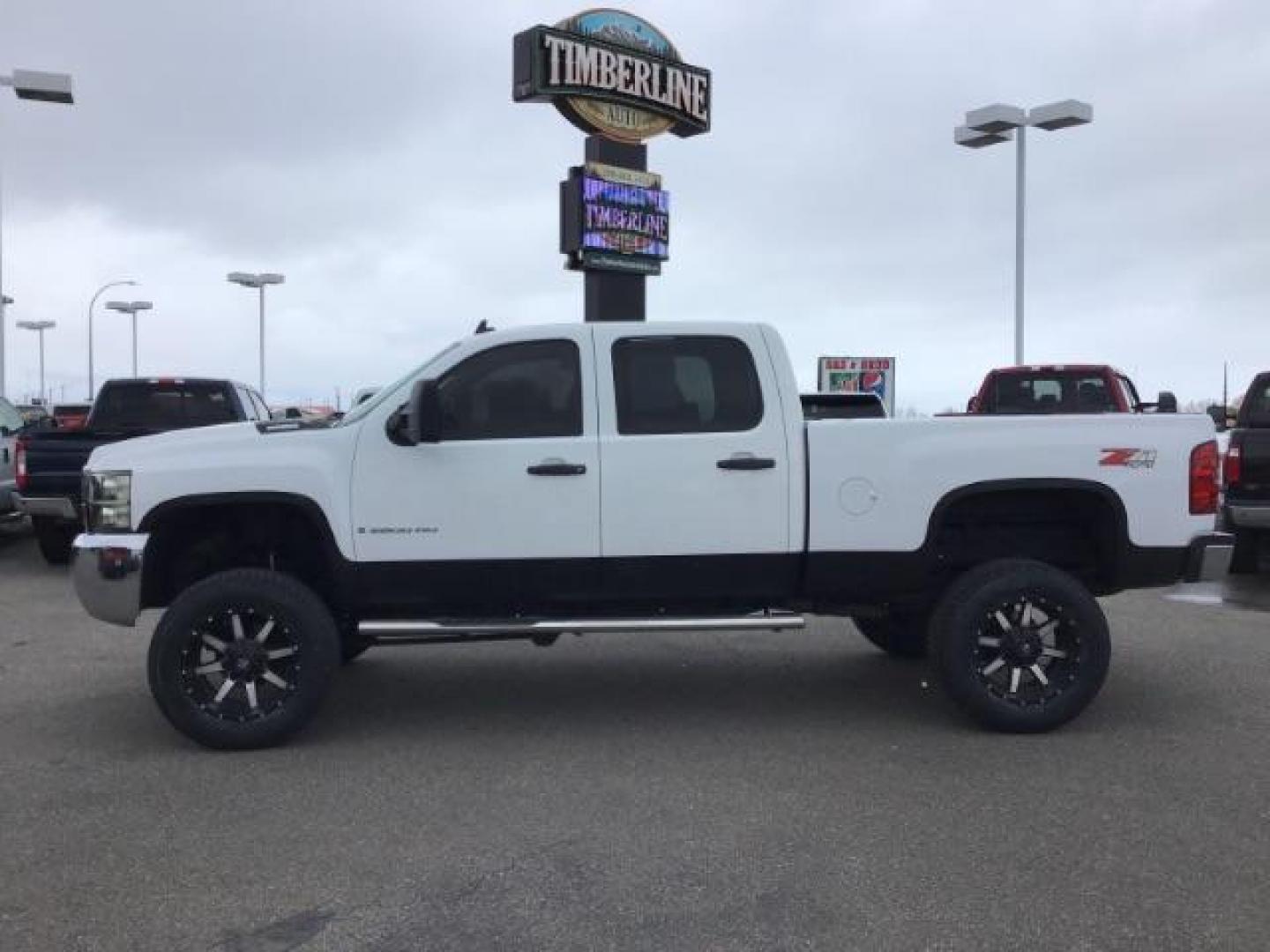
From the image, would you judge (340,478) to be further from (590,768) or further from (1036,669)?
(1036,669)

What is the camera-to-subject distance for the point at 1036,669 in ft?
20.2

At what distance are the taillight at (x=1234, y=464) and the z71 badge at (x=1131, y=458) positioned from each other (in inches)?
218

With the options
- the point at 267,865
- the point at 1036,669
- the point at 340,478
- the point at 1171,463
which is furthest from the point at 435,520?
the point at 1171,463

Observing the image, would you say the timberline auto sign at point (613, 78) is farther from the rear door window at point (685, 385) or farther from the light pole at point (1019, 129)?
the rear door window at point (685, 385)

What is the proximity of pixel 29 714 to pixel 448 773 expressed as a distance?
8.82 feet

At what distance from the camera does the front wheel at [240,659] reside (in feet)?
19.2

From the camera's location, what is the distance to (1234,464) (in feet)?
35.9

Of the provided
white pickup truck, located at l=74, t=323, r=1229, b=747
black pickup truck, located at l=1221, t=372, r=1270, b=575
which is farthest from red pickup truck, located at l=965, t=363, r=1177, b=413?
white pickup truck, located at l=74, t=323, r=1229, b=747

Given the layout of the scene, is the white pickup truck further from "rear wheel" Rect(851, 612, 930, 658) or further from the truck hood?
"rear wheel" Rect(851, 612, 930, 658)

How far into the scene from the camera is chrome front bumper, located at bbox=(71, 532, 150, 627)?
5949mm

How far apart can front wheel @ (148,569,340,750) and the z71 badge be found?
399cm

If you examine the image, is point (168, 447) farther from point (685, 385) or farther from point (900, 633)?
point (900, 633)

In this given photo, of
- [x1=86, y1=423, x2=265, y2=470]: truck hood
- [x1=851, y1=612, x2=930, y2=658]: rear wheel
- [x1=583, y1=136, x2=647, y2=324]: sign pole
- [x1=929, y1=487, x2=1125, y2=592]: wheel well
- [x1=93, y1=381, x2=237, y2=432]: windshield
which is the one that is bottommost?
[x1=851, y1=612, x2=930, y2=658]: rear wheel

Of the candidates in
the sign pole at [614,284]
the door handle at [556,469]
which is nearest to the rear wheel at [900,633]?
the door handle at [556,469]
